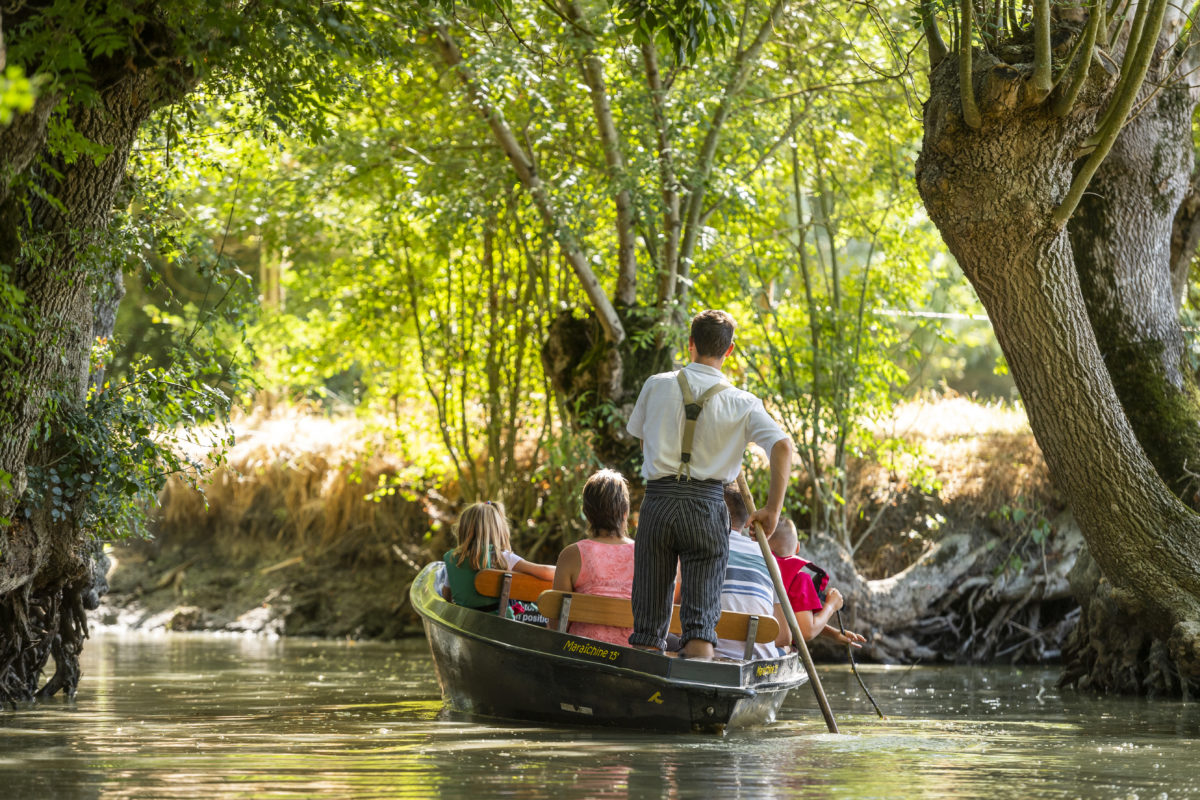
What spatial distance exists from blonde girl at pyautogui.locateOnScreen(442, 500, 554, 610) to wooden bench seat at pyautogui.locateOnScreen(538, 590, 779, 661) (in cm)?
75

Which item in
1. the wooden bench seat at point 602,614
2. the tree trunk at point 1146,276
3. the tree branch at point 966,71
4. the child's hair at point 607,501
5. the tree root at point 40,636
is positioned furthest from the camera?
the tree trunk at point 1146,276

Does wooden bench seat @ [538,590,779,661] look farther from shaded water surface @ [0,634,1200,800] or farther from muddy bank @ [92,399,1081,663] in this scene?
muddy bank @ [92,399,1081,663]

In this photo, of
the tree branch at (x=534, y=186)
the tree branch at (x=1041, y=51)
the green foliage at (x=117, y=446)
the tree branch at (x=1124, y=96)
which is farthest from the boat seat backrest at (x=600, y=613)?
the tree branch at (x=534, y=186)

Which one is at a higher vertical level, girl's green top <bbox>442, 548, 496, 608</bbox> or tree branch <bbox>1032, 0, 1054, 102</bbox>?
tree branch <bbox>1032, 0, 1054, 102</bbox>

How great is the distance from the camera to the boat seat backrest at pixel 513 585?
309 inches

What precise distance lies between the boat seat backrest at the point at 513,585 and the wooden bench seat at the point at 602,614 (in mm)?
629

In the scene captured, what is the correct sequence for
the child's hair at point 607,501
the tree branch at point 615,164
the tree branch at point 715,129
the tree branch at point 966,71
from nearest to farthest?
the child's hair at point 607,501, the tree branch at point 966,71, the tree branch at point 615,164, the tree branch at point 715,129

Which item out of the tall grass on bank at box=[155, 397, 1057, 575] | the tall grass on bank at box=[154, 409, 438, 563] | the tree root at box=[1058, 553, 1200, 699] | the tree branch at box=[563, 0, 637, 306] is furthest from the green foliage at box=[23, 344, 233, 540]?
the tall grass on bank at box=[154, 409, 438, 563]

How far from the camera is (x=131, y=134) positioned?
7.07 m

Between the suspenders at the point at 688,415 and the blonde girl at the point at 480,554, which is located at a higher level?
the suspenders at the point at 688,415

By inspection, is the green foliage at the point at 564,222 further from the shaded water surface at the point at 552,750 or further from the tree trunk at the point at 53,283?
the shaded water surface at the point at 552,750

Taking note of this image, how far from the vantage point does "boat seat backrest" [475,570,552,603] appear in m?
7.85

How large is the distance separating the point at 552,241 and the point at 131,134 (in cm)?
682

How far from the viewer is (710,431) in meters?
6.70
